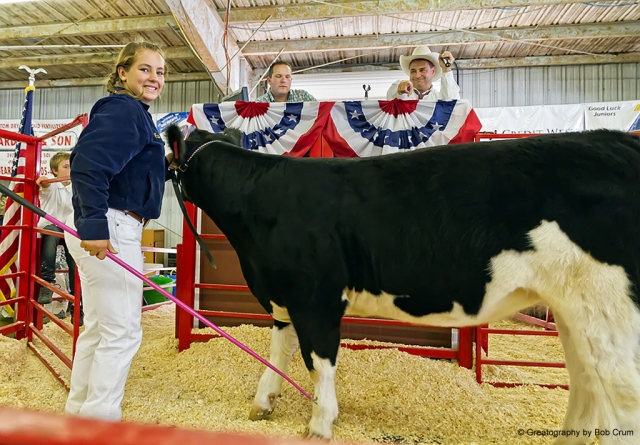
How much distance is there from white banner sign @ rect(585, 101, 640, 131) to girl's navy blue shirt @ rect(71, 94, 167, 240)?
8.30 m

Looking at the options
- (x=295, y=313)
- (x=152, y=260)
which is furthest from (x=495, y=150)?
(x=152, y=260)

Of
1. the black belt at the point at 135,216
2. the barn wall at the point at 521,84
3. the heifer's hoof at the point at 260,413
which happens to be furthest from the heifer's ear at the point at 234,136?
the barn wall at the point at 521,84

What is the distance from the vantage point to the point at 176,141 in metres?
2.13

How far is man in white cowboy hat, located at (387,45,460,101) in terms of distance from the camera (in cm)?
407

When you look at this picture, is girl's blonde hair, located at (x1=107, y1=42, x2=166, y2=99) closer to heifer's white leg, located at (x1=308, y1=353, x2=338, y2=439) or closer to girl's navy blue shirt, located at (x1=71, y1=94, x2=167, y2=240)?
girl's navy blue shirt, located at (x1=71, y1=94, x2=167, y2=240)

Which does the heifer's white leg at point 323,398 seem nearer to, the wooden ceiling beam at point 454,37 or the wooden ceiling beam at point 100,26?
the wooden ceiling beam at point 100,26

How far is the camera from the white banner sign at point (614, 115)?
754cm

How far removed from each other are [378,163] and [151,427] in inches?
64.5

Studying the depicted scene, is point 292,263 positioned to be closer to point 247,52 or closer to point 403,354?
point 403,354

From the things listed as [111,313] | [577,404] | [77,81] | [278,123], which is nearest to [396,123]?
[278,123]

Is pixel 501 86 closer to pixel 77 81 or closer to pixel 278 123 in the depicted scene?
pixel 278 123

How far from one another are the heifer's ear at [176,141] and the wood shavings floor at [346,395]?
55.7 inches

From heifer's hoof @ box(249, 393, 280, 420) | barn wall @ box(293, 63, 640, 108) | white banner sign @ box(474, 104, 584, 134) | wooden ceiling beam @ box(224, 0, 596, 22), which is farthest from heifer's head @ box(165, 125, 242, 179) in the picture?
barn wall @ box(293, 63, 640, 108)

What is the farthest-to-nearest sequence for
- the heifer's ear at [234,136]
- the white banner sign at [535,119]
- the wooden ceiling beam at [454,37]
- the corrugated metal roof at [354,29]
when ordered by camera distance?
1. the white banner sign at [535,119]
2. the wooden ceiling beam at [454,37]
3. the corrugated metal roof at [354,29]
4. the heifer's ear at [234,136]
